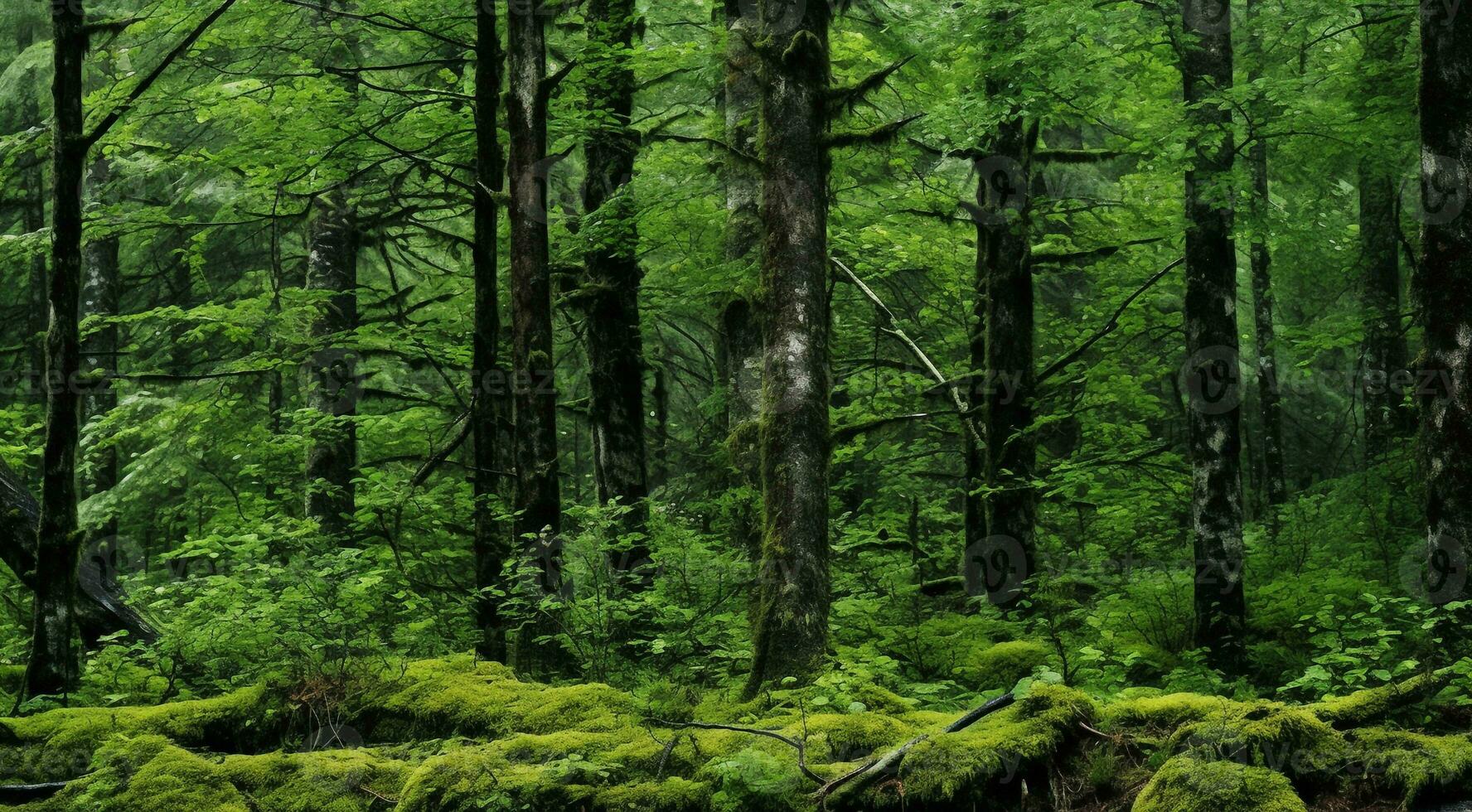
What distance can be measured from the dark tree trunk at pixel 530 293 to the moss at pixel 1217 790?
5.40 m

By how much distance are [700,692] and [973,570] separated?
5311mm

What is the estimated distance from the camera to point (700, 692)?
7.24m

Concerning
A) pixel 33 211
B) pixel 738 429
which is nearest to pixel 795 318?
pixel 738 429

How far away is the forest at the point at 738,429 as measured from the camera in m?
5.25

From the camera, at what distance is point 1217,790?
12.8ft

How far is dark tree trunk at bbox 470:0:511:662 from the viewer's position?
29.7 ft

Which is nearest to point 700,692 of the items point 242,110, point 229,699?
point 229,699

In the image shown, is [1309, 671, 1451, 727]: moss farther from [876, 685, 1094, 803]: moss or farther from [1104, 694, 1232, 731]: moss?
[876, 685, 1094, 803]: moss

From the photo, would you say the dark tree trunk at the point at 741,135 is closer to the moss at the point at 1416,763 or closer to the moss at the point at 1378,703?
Result: the moss at the point at 1378,703

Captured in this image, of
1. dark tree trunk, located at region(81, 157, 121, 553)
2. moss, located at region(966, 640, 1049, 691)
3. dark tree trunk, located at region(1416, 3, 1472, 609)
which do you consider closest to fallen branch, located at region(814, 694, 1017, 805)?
moss, located at region(966, 640, 1049, 691)

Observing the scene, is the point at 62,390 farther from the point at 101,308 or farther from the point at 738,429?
the point at 101,308

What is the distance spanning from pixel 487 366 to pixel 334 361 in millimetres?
5033

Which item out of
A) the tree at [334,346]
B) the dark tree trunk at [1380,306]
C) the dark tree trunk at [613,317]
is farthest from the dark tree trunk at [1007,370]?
the tree at [334,346]

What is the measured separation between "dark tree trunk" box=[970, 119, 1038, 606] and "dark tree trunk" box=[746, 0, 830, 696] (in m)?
3.53
